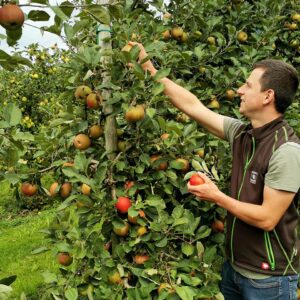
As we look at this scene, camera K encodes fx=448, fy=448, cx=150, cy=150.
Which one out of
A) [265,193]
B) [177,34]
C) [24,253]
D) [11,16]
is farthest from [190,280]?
[24,253]

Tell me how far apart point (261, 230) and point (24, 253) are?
3.17 m

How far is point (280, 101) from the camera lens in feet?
6.40

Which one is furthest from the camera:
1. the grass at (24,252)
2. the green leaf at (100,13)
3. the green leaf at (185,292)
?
the grass at (24,252)

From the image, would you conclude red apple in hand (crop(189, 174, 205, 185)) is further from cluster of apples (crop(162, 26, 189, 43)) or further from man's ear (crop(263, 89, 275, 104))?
cluster of apples (crop(162, 26, 189, 43))

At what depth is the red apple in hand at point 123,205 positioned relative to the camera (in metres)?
1.79

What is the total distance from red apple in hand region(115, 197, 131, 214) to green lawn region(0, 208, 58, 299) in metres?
1.57

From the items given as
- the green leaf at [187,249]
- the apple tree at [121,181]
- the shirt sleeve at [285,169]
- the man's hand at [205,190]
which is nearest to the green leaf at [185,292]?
the apple tree at [121,181]

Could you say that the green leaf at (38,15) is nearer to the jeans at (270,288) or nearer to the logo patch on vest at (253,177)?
the logo patch on vest at (253,177)

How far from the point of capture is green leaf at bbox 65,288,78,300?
1752 millimetres

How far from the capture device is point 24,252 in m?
4.51

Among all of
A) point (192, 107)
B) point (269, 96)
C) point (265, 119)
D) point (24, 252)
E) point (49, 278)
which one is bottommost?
point (24, 252)

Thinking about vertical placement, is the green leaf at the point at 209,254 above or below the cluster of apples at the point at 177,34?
below

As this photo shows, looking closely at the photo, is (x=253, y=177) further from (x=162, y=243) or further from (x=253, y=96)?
(x=162, y=243)

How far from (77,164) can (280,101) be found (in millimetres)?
913
